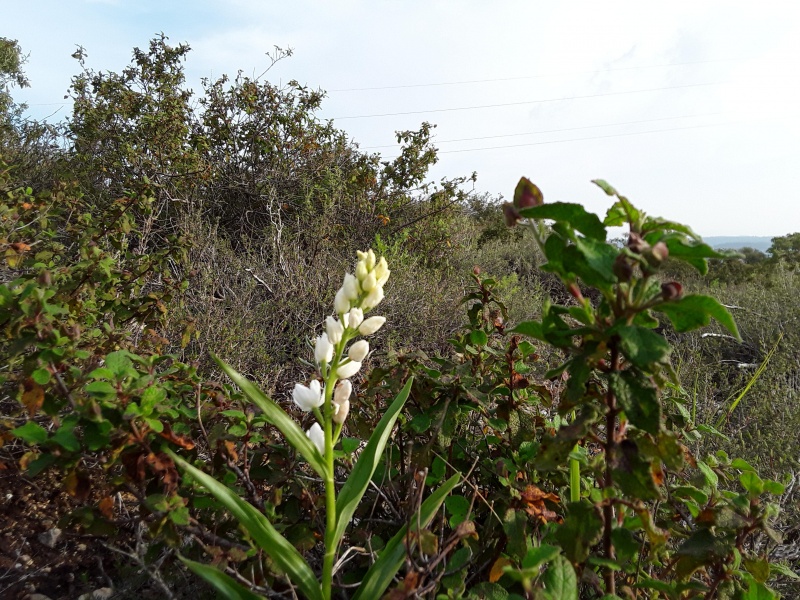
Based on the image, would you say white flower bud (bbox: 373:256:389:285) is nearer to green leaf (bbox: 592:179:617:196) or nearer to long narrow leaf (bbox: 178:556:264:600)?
green leaf (bbox: 592:179:617:196)

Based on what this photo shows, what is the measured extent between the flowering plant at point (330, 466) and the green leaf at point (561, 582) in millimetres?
258

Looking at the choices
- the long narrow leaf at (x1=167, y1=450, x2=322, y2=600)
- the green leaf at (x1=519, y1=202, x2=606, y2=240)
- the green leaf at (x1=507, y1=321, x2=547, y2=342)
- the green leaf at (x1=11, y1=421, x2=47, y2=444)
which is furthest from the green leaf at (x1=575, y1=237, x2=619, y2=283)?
the green leaf at (x1=11, y1=421, x2=47, y2=444)

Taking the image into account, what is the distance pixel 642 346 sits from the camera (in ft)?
2.55

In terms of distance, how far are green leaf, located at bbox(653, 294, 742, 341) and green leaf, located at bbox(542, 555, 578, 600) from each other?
44 cm

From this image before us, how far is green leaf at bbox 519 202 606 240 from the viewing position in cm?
85

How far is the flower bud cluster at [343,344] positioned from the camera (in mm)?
1133

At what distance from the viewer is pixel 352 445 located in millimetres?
1338

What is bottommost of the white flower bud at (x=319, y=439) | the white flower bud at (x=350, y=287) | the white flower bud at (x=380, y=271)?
the white flower bud at (x=319, y=439)

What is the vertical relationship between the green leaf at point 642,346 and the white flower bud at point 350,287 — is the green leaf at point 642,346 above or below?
below

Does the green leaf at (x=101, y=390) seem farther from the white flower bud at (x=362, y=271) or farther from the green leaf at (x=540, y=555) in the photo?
the green leaf at (x=540, y=555)

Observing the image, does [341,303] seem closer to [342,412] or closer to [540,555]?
[342,412]

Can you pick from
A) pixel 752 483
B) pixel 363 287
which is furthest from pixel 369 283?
pixel 752 483

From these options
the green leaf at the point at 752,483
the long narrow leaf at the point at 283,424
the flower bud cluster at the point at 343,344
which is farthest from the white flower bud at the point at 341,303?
the green leaf at the point at 752,483

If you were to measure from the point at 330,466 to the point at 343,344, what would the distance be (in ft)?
0.84
